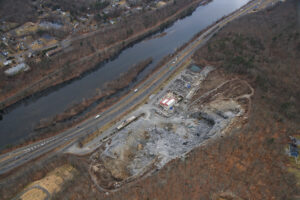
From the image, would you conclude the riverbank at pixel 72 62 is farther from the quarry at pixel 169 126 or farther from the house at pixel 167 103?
the house at pixel 167 103

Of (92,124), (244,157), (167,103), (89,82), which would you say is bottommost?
(244,157)

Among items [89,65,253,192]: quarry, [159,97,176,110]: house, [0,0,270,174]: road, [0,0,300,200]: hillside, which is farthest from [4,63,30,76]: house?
[159,97,176,110]: house

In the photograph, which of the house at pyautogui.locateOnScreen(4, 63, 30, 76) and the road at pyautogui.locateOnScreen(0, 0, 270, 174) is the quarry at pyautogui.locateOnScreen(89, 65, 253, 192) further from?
the house at pyautogui.locateOnScreen(4, 63, 30, 76)

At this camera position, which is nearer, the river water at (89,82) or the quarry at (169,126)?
the quarry at (169,126)

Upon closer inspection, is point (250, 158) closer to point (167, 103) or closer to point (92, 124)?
point (167, 103)

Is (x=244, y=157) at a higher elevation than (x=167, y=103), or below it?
below

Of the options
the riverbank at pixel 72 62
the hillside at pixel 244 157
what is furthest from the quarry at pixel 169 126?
the riverbank at pixel 72 62

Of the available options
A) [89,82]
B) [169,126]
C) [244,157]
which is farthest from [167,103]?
[89,82]
